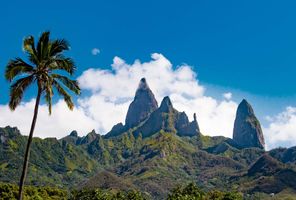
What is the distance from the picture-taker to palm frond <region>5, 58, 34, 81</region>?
32.0 m

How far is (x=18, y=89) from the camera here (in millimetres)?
32188

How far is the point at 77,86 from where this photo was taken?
3353 centimetres

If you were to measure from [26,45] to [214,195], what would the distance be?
10556cm

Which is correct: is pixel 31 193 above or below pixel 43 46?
below

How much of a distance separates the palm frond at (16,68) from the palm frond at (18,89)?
1.78 ft

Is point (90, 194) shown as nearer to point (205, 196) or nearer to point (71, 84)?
point (205, 196)

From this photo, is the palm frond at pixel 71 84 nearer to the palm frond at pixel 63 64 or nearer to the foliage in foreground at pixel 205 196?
the palm frond at pixel 63 64

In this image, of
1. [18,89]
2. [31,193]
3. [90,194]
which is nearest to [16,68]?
[18,89]

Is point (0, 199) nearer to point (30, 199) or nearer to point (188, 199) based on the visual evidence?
point (30, 199)

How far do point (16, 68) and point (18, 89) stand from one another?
157cm

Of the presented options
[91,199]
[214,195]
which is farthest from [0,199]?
[214,195]

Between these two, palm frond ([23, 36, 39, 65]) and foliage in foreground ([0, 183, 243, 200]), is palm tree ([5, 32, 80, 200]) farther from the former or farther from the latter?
foliage in foreground ([0, 183, 243, 200])

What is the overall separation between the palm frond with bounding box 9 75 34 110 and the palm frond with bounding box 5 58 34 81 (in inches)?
21.4

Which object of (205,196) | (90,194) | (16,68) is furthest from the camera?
(90,194)
